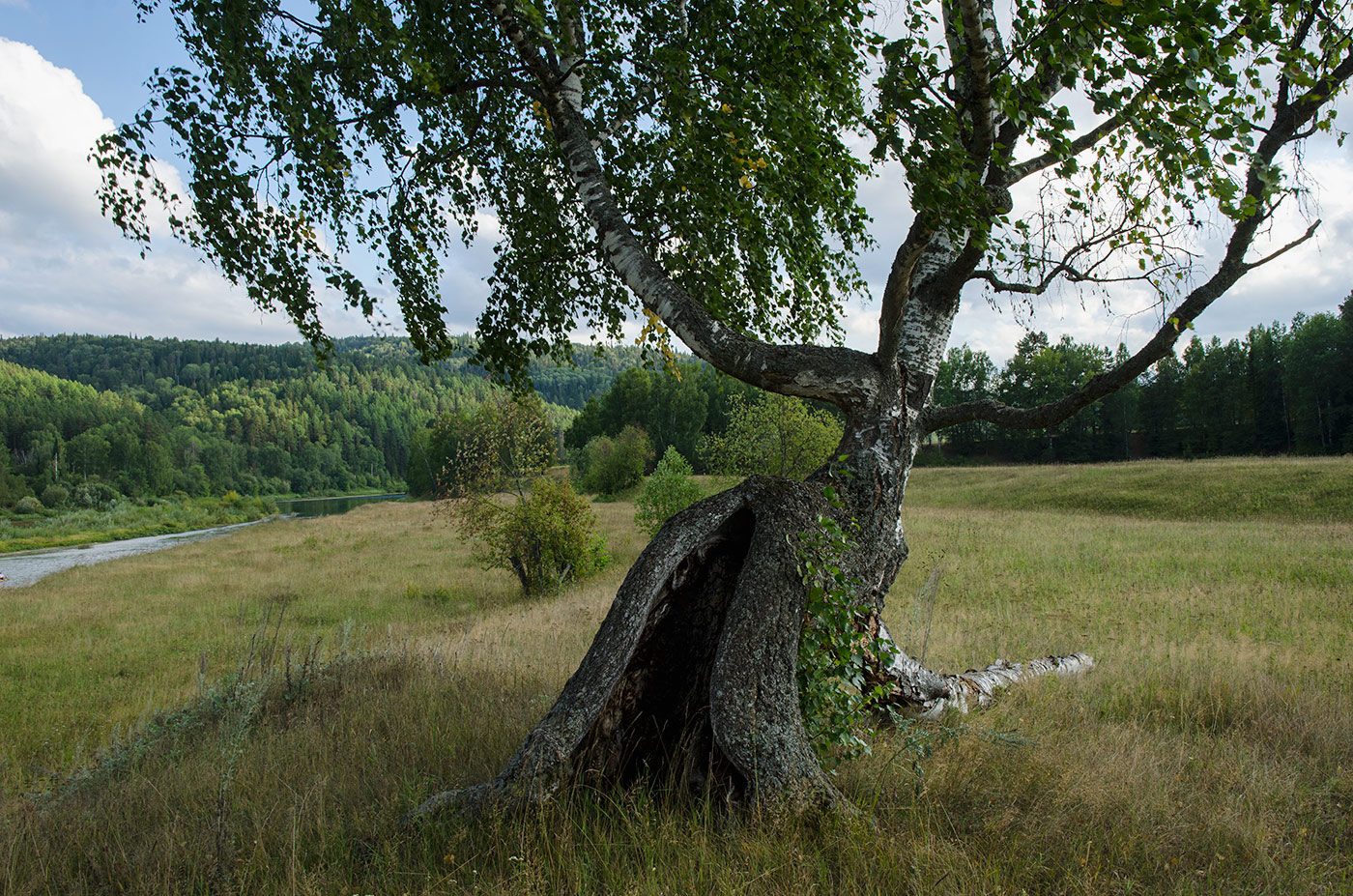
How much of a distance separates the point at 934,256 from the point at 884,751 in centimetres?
345

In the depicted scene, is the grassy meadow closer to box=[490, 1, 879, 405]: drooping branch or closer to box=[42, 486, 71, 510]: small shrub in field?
box=[490, 1, 879, 405]: drooping branch

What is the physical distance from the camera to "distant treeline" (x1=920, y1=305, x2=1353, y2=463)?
53.3 metres

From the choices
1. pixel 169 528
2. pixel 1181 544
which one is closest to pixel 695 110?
pixel 1181 544

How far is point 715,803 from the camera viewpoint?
10.5 feet

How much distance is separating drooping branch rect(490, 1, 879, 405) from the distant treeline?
148 ft

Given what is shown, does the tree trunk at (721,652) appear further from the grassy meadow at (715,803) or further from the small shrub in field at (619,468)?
the small shrub in field at (619,468)

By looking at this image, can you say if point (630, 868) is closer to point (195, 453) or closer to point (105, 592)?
point (105, 592)

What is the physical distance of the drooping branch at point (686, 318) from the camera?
4113 mm

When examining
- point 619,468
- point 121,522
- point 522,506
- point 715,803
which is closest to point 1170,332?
point 715,803

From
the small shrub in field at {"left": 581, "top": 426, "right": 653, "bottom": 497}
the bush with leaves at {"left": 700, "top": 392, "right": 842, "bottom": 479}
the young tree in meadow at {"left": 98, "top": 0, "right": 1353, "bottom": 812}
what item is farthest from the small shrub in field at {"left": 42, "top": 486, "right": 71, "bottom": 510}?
the young tree in meadow at {"left": 98, "top": 0, "right": 1353, "bottom": 812}

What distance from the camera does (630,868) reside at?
2773mm

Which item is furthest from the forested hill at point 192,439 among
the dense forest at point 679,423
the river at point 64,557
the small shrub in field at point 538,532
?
the small shrub in field at point 538,532

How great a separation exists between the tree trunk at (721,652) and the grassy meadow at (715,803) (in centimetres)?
17

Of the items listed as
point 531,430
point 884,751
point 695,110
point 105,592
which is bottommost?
point 105,592
